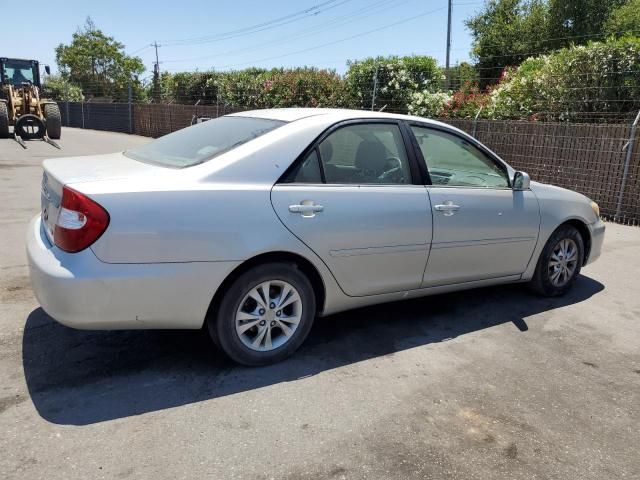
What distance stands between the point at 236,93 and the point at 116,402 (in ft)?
67.5

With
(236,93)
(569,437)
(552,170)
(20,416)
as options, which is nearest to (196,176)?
(20,416)

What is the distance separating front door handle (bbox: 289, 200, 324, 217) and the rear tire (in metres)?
2.44

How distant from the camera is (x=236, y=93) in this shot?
2238 cm

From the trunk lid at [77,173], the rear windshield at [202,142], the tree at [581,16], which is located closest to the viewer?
the trunk lid at [77,173]

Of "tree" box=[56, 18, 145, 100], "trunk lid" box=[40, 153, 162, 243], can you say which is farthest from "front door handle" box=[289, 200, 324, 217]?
"tree" box=[56, 18, 145, 100]

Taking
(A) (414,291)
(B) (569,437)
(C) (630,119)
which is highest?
(C) (630,119)

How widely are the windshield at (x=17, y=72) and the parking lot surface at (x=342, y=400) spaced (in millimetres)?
22155

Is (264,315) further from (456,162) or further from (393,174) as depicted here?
(456,162)

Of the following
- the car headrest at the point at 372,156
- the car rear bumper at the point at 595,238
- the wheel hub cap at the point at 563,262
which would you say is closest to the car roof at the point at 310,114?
the car headrest at the point at 372,156

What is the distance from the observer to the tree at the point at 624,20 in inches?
1252

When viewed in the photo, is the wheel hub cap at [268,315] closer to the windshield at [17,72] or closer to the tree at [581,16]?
the windshield at [17,72]

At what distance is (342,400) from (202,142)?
1.94m

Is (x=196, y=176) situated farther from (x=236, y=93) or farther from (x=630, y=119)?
(x=236, y=93)

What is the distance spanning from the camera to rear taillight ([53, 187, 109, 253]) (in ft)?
9.56
